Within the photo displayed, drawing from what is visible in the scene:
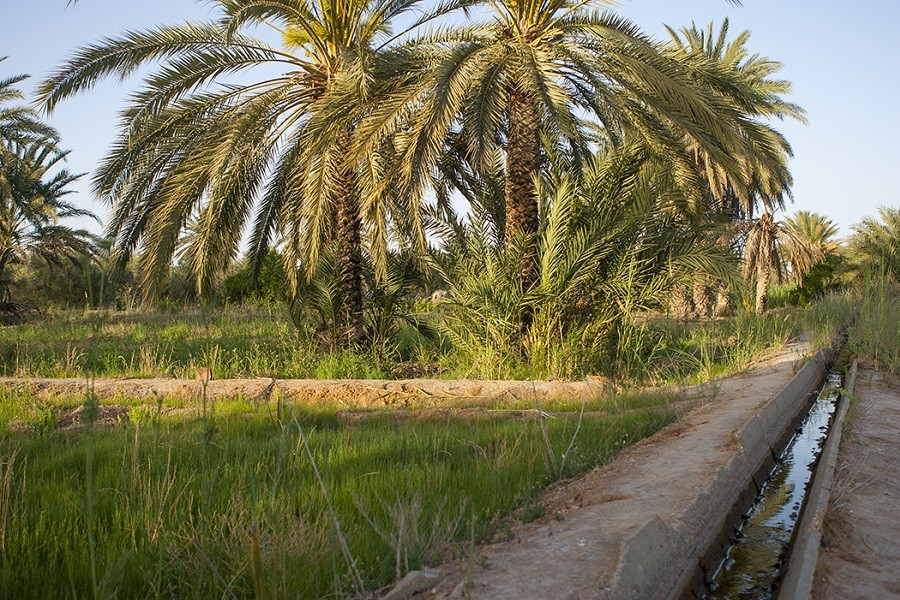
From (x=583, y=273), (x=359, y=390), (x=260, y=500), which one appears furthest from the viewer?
(x=583, y=273)

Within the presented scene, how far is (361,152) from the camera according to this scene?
10.7 meters

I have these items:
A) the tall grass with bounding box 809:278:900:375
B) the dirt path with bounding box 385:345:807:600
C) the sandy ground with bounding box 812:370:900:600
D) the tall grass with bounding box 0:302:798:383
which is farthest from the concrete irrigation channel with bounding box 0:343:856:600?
the tall grass with bounding box 809:278:900:375

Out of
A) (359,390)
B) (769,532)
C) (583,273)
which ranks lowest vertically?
(769,532)

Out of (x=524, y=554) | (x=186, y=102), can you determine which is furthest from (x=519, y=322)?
(x=524, y=554)

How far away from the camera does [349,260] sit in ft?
40.4

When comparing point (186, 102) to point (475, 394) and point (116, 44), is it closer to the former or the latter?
point (116, 44)

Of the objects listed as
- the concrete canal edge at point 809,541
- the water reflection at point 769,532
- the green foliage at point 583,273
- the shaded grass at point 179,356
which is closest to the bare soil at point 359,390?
the shaded grass at point 179,356

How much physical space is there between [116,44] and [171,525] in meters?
9.61

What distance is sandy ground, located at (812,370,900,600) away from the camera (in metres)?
3.41

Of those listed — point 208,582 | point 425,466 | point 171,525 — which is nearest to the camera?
point 208,582

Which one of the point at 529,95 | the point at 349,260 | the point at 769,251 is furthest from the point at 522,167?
the point at 769,251

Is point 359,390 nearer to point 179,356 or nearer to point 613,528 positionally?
point 179,356

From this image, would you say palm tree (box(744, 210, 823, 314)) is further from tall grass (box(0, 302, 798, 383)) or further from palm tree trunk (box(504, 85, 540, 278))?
palm tree trunk (box(504, 85, 540, 278))

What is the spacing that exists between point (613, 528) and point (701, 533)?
0.72 meters
